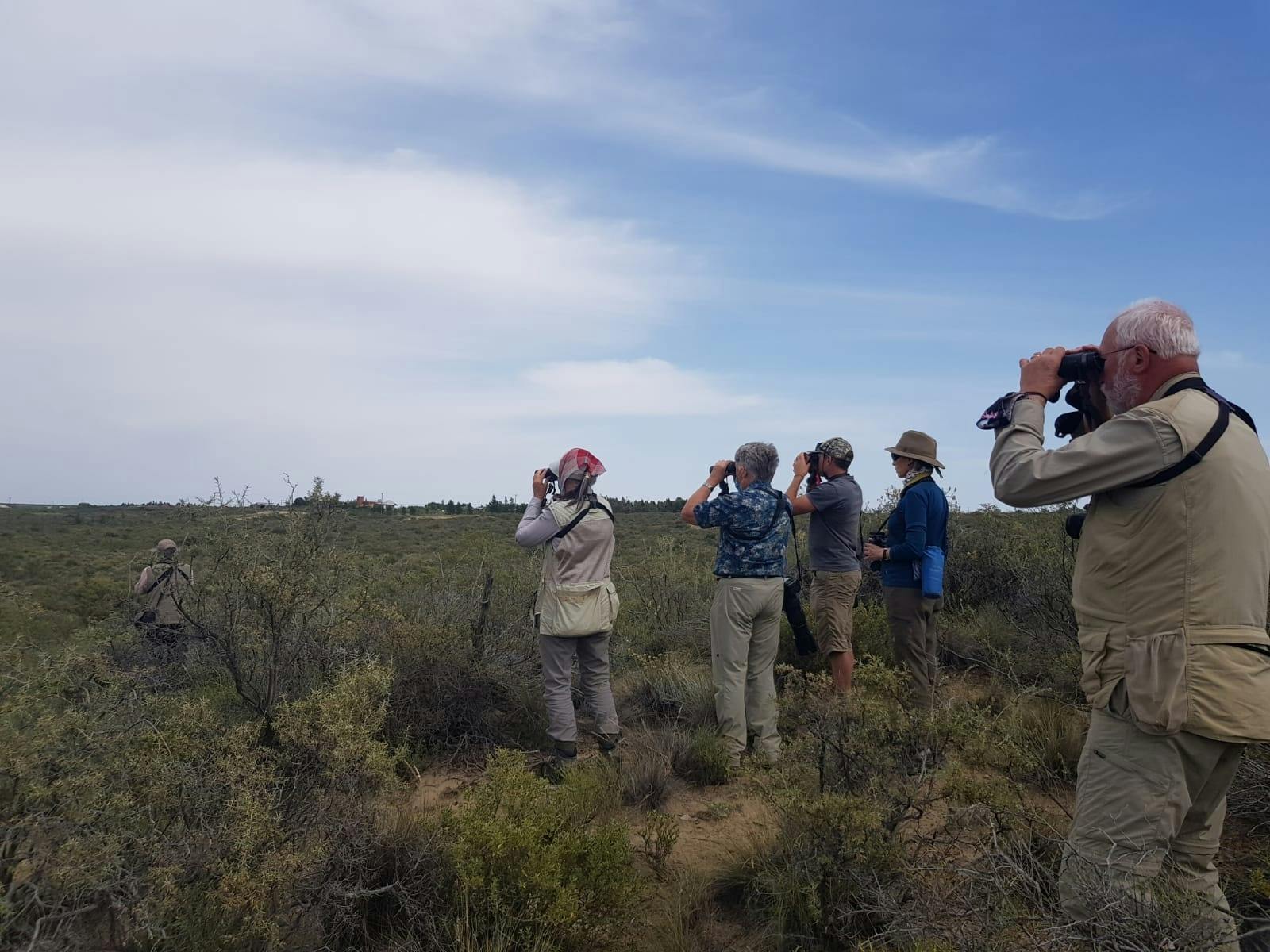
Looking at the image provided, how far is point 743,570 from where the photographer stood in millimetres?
5438

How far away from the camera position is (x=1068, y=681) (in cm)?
618

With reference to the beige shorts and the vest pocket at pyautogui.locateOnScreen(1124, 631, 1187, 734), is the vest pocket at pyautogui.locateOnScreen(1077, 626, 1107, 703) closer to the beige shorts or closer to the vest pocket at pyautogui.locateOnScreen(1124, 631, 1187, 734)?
the vest pocket at pyautogui.locateOnScreen(1124, 631, 1187, 734)

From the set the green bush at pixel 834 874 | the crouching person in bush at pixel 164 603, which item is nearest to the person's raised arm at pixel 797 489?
the green bush at pixel 834 874

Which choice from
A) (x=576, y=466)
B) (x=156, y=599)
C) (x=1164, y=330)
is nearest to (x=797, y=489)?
(x=576, y=466)

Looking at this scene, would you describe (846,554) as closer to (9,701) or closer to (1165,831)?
(1165,831)

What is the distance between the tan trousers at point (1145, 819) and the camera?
2305 millimetres

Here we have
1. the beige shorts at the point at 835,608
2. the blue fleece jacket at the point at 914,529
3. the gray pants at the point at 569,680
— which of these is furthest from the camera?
the beige shorts at the point at 835,608

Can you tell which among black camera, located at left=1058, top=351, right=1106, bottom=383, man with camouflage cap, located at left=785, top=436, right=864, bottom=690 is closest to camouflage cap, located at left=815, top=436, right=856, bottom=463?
man with camouflage cap, located at left=785, top=436, right=864, bottom=690

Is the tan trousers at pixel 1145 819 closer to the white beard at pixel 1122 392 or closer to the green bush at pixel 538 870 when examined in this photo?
the white beard at pixel 1122 392

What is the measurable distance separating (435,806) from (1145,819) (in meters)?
3.31

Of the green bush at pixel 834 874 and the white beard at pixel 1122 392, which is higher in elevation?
the white beard at pixel 1122 392

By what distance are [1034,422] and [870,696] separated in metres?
1.73

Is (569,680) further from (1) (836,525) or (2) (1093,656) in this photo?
(2) (1093,656)

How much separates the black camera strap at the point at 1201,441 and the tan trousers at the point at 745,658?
320 centimetres
